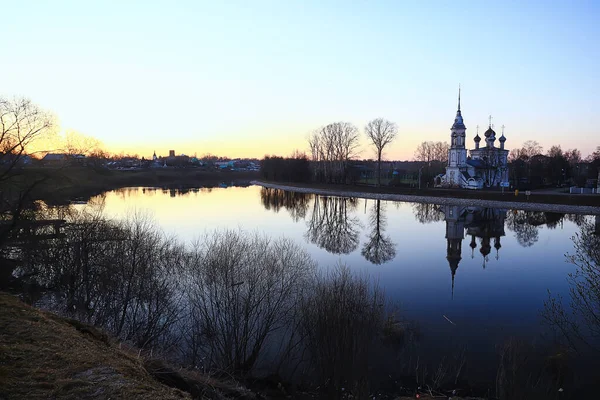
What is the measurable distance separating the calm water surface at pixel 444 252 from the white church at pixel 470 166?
659 inches

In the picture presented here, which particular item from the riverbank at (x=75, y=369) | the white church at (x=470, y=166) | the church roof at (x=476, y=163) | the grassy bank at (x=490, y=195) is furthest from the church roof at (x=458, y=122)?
the riverbank at (x=75, y=369)

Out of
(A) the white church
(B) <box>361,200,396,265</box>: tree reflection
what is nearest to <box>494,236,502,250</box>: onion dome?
(B) <box>361,200,396,265</box>: tree reflection

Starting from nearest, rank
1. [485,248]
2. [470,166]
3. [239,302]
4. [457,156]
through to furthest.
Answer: [239,302]
[485,248]
[457,156]
[470,166]

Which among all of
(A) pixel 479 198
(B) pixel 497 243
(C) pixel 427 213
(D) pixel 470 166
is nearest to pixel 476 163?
(D) pixel 470 166

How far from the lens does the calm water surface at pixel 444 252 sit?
11.9 meters

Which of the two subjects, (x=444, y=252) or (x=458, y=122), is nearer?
(x=444, y=252)

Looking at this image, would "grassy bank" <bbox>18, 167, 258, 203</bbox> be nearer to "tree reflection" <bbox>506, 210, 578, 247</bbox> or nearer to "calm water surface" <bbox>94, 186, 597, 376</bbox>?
"calm water surface" <bbox>94, 186, 597, 376</bbox>

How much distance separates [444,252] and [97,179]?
161ft

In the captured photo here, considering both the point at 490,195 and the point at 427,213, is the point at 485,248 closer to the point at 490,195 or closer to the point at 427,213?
the point at 427,213

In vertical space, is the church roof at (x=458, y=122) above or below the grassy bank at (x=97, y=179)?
above

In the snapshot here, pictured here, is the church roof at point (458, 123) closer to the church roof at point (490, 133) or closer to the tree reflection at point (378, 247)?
the church roof at point (490, 133)

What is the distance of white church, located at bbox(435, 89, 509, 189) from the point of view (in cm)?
5597

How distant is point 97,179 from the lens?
5566 cm

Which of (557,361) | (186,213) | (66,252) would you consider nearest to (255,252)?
(66,252)
